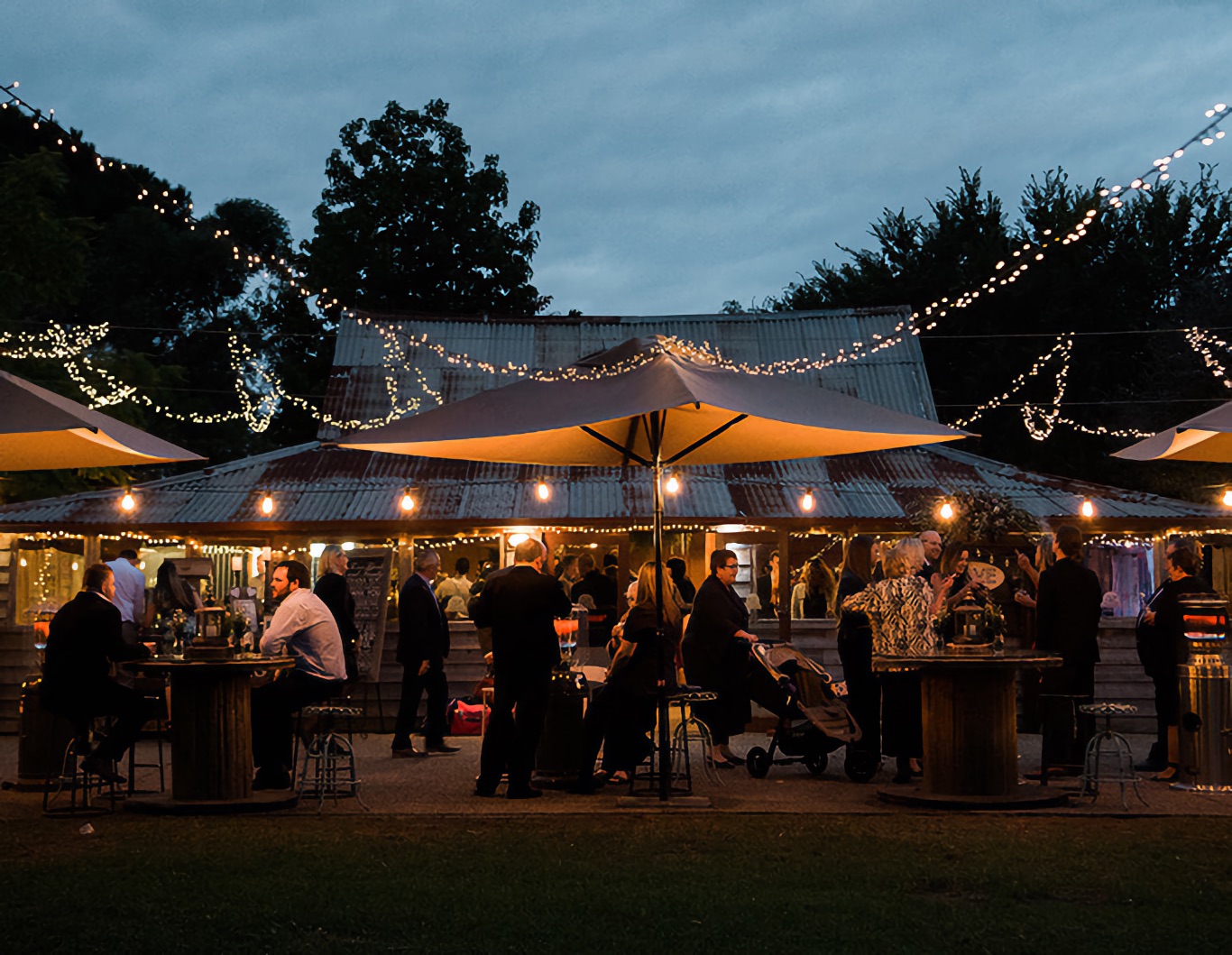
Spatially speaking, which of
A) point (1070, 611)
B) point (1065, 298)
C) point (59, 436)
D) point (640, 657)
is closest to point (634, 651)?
point (640, 657)

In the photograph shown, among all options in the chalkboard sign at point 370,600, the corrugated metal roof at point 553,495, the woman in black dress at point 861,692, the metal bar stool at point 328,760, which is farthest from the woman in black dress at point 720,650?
the corrugated metal roof at point 553,495

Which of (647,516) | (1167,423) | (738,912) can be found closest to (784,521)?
(647,516)

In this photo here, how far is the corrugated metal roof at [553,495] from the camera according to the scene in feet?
60.6

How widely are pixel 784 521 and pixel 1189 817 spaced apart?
32.9ft

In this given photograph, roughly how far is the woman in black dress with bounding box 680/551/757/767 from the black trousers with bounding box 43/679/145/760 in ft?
13.3

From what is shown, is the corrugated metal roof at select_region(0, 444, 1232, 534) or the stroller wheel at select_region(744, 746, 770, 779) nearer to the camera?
the stroller wheel at select_region(744, 746, 770, 779)

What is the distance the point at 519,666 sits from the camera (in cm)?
970

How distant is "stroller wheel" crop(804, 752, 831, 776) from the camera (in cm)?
1116

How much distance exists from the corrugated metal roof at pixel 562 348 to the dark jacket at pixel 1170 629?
1099 cm

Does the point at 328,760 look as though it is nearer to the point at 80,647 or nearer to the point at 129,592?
the point at 80,647

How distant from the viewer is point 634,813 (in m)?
8.89

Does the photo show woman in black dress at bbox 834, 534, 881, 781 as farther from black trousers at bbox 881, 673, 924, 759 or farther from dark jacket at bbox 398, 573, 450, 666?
dark jacket at bbox 398, 573, 450, 666

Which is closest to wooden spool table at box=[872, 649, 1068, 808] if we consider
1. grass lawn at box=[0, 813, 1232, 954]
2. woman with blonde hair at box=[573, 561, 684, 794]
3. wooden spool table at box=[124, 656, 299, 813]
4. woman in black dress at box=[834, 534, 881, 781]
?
grass lawn at box=[0, 813, 1232, 954]

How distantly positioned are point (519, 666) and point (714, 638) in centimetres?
213
